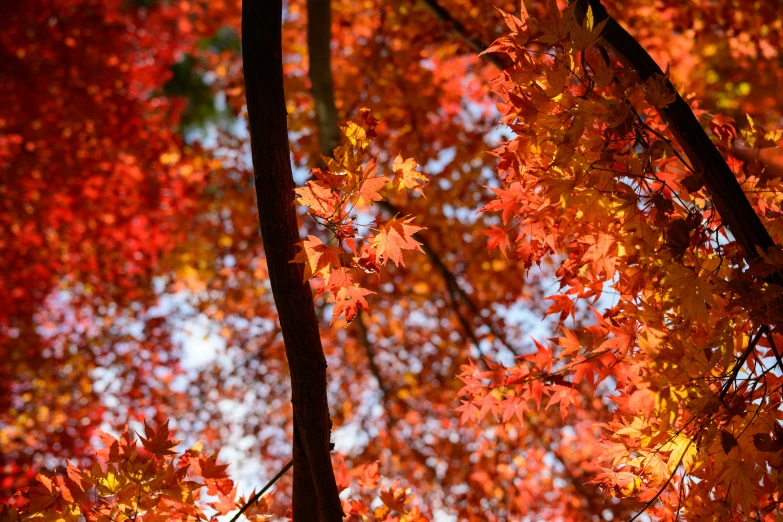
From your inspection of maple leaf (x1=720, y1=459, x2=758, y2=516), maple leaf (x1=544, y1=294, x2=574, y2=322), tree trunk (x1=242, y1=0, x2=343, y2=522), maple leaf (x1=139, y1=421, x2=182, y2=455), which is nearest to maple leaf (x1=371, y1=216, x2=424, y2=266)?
tree trunk (x1=242, y1=0, x2=343, y2=522)

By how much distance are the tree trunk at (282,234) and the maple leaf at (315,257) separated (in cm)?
11

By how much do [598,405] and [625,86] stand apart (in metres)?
8.27

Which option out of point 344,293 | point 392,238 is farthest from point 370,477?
point 392,238

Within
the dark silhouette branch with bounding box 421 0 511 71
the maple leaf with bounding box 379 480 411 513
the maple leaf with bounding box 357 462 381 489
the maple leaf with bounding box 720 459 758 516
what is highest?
the dark silhouette branch with bounding box 421 0 511 71

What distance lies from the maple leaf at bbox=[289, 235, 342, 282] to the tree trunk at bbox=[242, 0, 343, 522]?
105 millimetres

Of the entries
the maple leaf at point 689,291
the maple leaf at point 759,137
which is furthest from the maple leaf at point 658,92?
the maple leaf at point 759,137

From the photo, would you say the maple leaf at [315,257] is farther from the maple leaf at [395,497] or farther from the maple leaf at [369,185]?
the maple leaf at [395,497]

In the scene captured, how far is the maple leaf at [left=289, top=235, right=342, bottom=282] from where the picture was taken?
5.39ft

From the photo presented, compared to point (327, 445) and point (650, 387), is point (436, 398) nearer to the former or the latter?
point (327, 445)

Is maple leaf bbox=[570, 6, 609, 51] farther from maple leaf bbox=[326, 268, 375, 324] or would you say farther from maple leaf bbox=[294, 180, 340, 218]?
maple leaf bbox=[326, 268, 375, 324]

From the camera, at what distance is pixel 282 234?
5.77ft

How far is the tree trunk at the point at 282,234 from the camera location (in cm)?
168

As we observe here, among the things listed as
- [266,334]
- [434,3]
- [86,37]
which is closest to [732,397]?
[434,3]

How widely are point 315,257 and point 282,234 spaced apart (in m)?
0.16
